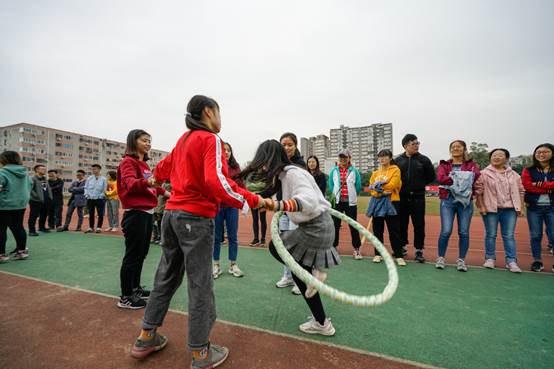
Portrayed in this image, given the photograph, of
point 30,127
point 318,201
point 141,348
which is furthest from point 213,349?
point 30,127

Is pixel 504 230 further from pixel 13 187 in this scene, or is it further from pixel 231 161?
pixel 13 187

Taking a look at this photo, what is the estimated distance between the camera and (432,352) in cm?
246

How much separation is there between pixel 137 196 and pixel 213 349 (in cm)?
222

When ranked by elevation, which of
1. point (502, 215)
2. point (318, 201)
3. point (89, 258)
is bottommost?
point (89, 258)

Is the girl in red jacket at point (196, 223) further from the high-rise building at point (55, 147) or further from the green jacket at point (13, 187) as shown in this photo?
the high-rise building at point (55, 147)

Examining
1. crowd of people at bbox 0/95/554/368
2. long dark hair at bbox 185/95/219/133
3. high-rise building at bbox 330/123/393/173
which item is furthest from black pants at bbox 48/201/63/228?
high-rise building at bbox 330/123/393/173

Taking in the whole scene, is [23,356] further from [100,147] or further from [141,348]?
[100,147]

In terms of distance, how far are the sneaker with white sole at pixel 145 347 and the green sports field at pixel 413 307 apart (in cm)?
86

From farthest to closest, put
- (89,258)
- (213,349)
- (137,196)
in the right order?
(89,258), (137,196), (213,349)

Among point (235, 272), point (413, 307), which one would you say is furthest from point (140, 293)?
point (413, 307)

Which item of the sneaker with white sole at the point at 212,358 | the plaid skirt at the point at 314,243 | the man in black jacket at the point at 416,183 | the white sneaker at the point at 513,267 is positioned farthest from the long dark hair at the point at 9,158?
the white sneaker at the point at 513,267

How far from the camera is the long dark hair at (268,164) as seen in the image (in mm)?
2508

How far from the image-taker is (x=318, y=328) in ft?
9.11

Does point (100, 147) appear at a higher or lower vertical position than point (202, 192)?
higher
